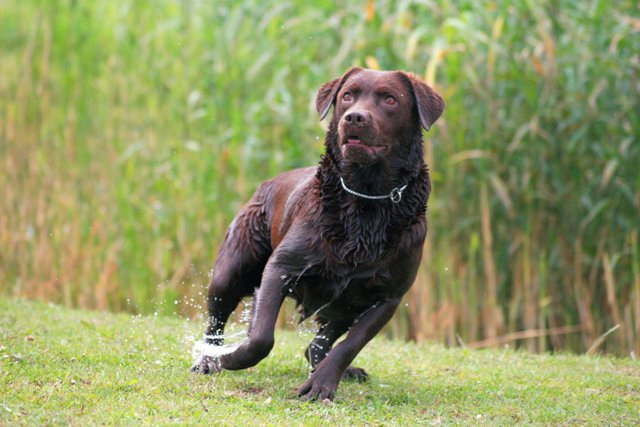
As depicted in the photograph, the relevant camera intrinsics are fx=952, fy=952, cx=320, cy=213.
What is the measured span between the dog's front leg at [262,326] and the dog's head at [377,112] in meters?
0.73

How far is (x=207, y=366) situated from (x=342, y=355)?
0.90 meters

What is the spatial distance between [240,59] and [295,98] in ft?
2.14

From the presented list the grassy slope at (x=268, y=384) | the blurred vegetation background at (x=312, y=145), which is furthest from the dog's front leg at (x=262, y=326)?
the blurred vegetation background at (x=312, y=145)

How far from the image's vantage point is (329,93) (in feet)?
16.9

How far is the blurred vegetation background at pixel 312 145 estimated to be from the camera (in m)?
7.39

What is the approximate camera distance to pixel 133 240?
330 inches

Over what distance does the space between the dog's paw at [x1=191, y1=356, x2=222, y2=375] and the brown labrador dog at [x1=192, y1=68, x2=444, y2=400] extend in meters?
0.18

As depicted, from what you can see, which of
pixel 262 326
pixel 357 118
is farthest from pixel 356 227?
pixel 262 326

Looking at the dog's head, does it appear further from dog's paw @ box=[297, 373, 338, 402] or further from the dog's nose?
dog's paw @ box=[297, 373, 338, 402]

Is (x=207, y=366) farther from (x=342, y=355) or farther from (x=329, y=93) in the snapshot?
(x=329, y=93)

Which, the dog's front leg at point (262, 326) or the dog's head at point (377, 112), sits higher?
the dog's head at point (377, 112)

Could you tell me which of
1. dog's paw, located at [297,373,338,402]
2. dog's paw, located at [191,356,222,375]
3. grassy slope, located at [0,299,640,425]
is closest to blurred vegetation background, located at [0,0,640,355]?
grassy slope, located at [0,299,640,425]

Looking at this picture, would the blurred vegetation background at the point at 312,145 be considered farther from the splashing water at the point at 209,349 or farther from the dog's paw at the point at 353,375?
the splashing water at the point at 209,349

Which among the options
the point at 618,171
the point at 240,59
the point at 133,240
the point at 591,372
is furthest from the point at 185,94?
the point at 591,372
